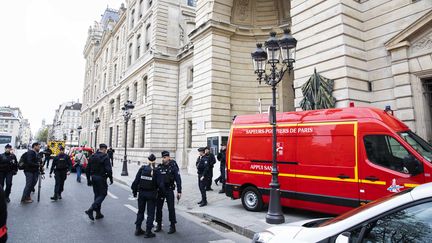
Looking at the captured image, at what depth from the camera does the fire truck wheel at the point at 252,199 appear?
8298 mm

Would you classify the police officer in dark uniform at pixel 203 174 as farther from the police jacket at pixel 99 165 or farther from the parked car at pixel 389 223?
the parked car at pixel 389 223

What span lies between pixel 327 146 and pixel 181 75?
1979cm

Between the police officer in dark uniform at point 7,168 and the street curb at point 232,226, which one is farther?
the police officer in dark uniform at point 7,168

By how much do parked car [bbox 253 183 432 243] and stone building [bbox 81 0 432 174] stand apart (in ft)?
30.0

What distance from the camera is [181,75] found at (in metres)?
25.3

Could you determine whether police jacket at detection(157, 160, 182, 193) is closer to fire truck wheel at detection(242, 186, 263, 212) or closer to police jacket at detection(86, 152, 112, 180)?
police jacket at detection(86, 152, 112, 180)

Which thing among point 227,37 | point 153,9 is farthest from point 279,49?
point 153,9

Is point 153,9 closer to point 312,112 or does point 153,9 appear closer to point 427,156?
point 312,112

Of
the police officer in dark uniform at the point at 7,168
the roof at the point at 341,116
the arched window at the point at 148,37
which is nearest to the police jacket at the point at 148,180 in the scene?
the roof at the point at 341,116

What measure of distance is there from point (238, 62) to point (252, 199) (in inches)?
468

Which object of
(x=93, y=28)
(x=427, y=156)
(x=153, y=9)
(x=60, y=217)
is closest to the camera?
(x=427, y=156)

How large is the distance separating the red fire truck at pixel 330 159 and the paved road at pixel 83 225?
212 cm

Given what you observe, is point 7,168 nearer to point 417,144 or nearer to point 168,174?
point 168,174

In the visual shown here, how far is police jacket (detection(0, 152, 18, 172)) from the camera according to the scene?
9.33 m
